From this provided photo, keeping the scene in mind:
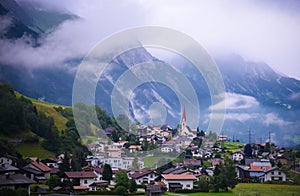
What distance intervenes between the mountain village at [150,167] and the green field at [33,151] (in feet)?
4.68

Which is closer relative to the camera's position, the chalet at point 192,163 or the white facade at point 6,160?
the white facade at point 6,160

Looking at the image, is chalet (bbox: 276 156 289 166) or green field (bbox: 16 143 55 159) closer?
green field (bbox: 16 143 55 159)

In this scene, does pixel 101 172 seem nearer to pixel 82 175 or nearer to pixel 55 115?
pixel 82 175

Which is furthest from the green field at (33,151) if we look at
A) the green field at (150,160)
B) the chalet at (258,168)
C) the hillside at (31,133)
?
the chalet at (258,168)

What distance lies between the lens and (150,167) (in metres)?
26.8

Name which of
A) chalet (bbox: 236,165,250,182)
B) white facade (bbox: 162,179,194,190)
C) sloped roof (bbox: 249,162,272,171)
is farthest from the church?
white facade (bbox: 162,179,194,190)

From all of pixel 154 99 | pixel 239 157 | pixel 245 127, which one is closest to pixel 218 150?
pixel 239 157

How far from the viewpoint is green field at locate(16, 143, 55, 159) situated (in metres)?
27.1

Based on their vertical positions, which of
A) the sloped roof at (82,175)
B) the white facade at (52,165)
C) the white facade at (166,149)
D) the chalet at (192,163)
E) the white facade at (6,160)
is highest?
the white facade at (166,149)

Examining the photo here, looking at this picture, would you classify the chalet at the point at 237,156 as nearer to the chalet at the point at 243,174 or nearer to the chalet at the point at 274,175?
the chalet at the point at 243,174

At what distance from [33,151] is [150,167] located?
26.9 feet

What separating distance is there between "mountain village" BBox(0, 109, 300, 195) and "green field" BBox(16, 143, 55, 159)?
1427 mm

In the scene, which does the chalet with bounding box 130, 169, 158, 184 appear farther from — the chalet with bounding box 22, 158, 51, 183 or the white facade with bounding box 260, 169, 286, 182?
the white facade with bounding box 260, 169, 286, 182

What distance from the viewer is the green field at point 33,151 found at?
27.1 metres
